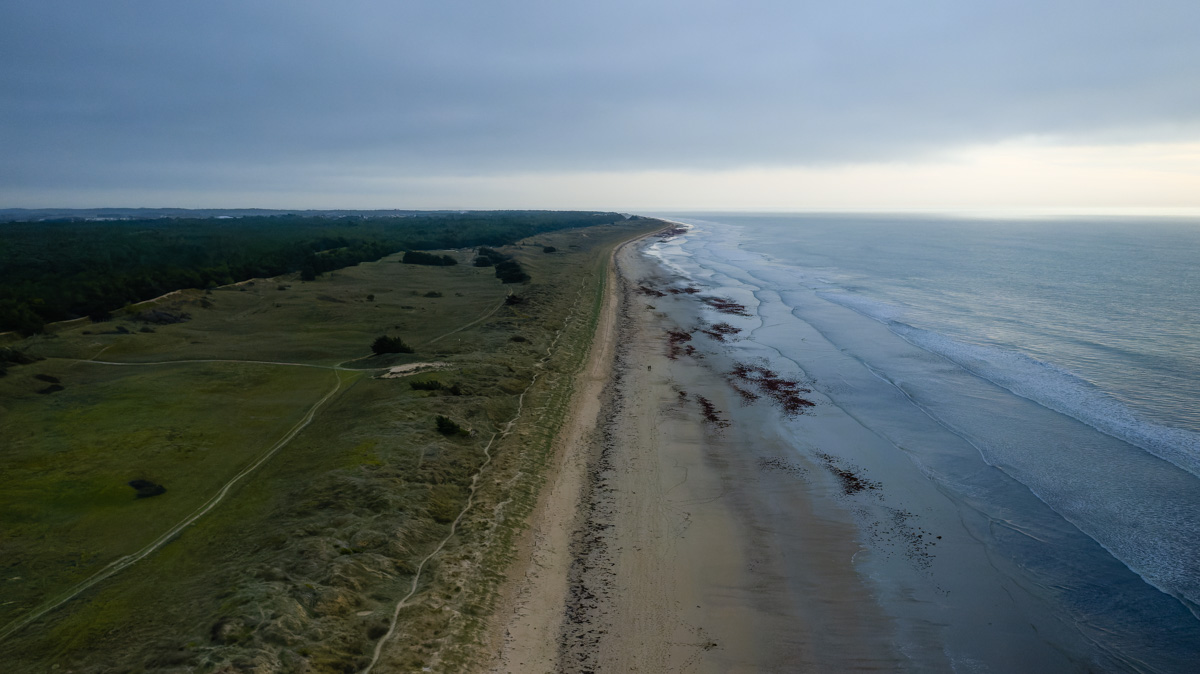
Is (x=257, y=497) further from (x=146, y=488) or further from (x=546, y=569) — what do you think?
(x=546, y=569)

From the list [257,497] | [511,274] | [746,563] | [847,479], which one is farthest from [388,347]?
[511,274]

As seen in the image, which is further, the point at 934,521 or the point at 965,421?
the point at 965,421

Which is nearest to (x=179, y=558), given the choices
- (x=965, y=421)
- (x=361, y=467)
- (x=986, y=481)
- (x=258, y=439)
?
(x=361, y=467)

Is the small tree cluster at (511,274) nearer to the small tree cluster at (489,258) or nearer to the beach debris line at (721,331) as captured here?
the small tree cluster at (489,258)

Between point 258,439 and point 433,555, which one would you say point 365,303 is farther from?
point 433,555

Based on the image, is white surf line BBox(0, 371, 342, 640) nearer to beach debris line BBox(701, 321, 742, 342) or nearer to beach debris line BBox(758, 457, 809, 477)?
beach debris line BBox(758, 457, 809, 477)

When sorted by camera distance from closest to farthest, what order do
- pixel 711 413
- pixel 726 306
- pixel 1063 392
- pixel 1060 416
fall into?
pixel 1060 416, pixel 711 413, pixel 1063 392, pixel 726 306
